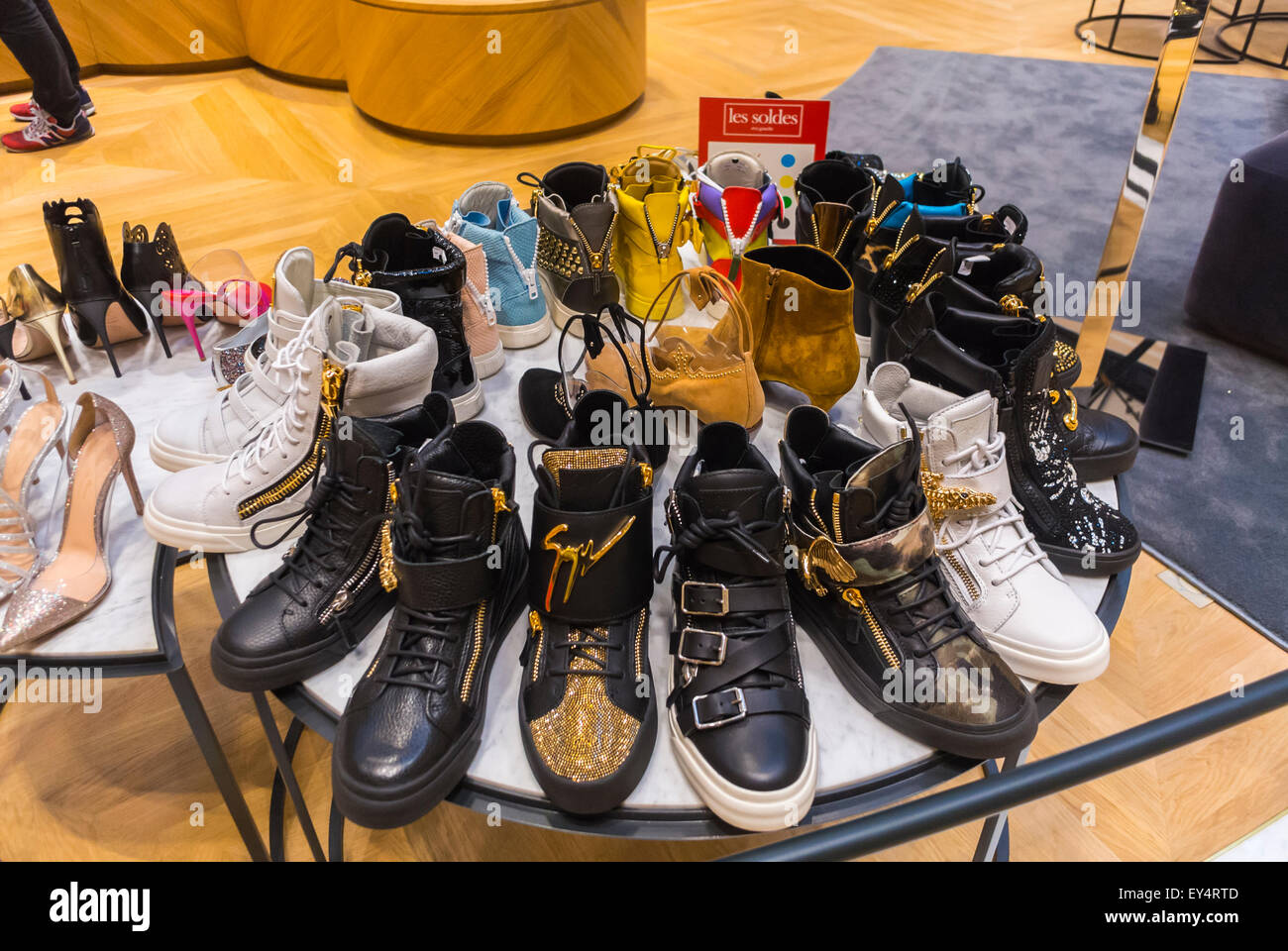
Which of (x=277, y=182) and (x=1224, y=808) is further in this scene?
(x=277, y=182)

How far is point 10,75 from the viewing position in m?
3.50

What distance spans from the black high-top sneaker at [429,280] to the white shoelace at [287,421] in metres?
0.16

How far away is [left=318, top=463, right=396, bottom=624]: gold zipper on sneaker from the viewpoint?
894 millimetres

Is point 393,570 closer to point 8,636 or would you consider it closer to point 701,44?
point 8,636

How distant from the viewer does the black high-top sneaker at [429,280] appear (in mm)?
1151

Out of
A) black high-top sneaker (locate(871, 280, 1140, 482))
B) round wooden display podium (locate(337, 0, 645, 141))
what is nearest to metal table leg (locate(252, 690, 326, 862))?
black high-top sneaker (locate(871, 280, 1140, 482))

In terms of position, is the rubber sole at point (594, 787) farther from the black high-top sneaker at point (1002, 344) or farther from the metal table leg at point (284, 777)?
the black high-top sneaker at point (1002, 344)

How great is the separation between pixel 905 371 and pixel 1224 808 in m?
0.97

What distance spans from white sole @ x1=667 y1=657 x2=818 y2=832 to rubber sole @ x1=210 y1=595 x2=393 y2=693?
1.39 ft

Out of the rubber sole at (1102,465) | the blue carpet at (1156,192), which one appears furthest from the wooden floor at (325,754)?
the rubber sole at (1102,465)

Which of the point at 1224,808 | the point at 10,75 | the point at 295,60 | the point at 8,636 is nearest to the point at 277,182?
the point at 295,60

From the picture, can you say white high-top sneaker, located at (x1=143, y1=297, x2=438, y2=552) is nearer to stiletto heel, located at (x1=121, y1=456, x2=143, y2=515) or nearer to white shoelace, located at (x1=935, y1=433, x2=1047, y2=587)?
stiletto heel, located at (x1=121, y1=456, x2=143, y2=515)

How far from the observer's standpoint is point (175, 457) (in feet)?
3.76
